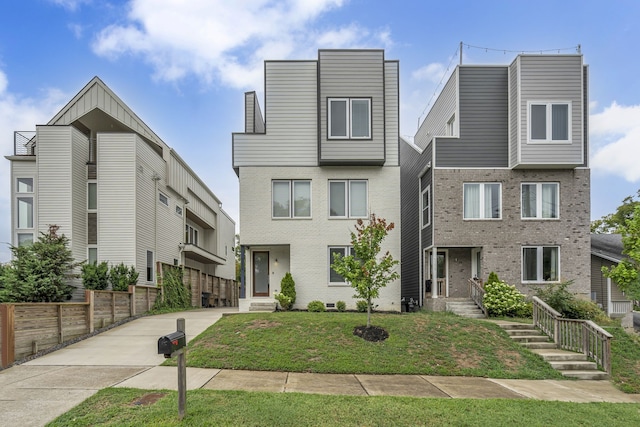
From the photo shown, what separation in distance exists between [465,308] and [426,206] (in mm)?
4677

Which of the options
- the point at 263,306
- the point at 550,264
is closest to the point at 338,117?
the point at 263,306

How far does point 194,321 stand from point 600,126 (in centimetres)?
1995

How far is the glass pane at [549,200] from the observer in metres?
15.1

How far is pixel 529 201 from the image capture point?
15.2 meters

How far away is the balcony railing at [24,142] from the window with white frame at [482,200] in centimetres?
2042

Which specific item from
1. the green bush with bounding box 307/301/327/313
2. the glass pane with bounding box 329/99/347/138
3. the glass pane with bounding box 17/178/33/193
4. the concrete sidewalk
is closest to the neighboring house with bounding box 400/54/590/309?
the glass pane with bounding box 329/99/347/138

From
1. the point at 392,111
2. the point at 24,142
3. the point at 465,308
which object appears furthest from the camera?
the point at 24,142

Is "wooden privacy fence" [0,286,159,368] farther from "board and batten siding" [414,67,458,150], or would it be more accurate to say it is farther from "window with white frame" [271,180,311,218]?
"board and batten siding" [414,67,458,150]

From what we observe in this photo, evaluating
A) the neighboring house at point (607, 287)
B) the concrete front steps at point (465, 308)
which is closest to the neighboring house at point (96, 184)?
the concrete front steps at point (465, 308)

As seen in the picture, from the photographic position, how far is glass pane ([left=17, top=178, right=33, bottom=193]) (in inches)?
704

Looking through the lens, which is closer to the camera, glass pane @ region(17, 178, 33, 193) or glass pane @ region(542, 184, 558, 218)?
glass pane @ region(542, 184, 558, 218)

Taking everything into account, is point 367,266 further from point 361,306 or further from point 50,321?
point 50,321

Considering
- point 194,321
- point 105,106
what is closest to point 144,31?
point 105,106

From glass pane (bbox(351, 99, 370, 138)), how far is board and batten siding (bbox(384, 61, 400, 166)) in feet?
2.97
